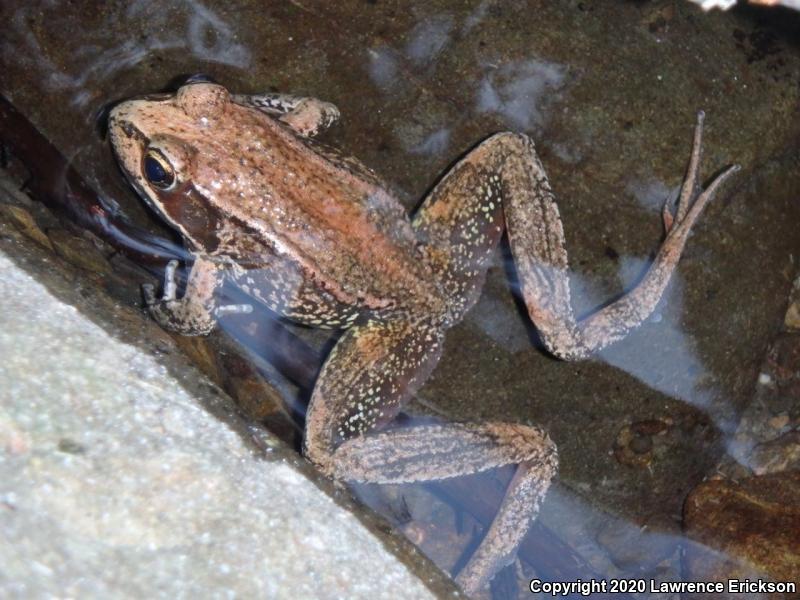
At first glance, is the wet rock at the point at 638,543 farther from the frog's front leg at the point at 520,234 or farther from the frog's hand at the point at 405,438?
the frog's front leg at the point at 520,234

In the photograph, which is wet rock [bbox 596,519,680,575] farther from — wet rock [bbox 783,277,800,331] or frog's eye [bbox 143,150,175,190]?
frog's eye [bbox 143,150,175,190]

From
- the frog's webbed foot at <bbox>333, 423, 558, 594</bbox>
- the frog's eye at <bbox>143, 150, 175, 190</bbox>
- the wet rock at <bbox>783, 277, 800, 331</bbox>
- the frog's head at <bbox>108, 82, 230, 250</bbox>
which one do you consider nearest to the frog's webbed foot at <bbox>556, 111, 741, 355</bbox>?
the frog's webbed foot at <bbox>333, 423, 558, 594</bbox>

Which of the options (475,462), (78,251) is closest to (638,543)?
(475,462)

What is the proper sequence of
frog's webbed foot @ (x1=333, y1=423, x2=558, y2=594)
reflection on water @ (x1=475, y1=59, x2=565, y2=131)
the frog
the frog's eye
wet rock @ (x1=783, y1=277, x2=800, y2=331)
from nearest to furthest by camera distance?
the frog's eye, the frog, frog's webbed foot @ (x1=333, y1=423, x2=558, y2=594), reflection on water @ (x1=475, y1=59, x2=565, y2=131), wet rock @ (x1=783, y1=277, x2=800, y2=331)

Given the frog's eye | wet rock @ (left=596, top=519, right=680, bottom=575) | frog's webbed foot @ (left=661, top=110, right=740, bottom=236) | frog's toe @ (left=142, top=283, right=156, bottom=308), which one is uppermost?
frog's webbed foot @ (left=661, top=110, right=740, bottom=236)

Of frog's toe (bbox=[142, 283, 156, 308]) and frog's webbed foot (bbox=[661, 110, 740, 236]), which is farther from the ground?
frog's webbed foot (bbox=[661, 110, 740, 236])

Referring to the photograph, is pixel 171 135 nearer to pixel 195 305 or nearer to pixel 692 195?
pixel 195 305

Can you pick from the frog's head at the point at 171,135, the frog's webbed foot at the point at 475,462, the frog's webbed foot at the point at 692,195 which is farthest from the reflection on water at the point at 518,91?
the frog's webbed foot at the point at 475,462
